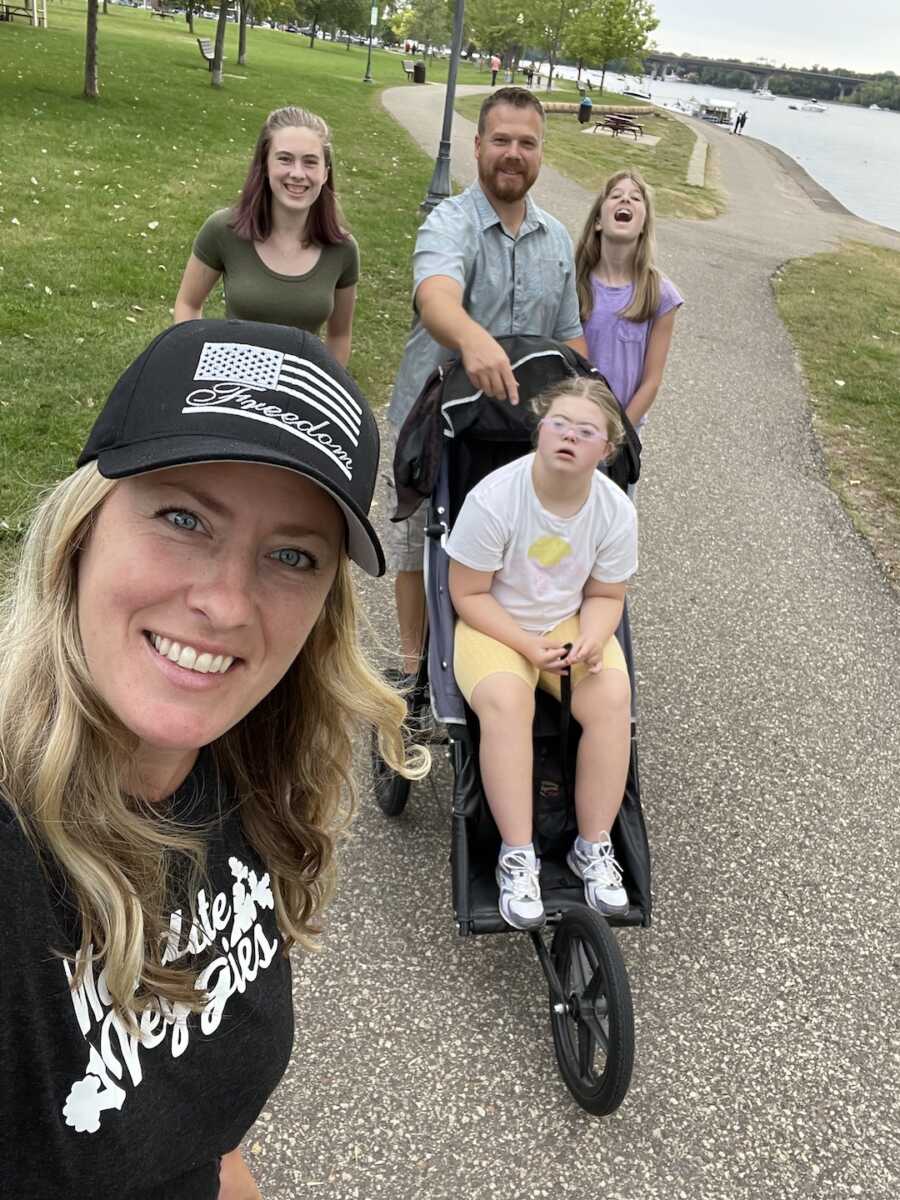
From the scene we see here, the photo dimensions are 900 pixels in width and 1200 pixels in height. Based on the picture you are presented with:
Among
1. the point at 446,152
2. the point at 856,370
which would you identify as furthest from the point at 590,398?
the point at 446,152

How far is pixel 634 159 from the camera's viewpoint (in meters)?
24.1

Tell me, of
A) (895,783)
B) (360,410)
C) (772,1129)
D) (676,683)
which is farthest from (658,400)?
(360,410)

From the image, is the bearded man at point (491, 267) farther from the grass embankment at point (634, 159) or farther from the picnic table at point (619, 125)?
the picnic table at point (619, 125)

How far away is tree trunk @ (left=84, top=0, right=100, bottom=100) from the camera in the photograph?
15453 mm

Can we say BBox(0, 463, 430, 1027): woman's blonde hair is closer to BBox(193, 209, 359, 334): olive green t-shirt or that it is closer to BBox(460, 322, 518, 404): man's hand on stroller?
BBox(460, 322, 518, 404): man's hand on stroller

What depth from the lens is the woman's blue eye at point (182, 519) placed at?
105 centimetres

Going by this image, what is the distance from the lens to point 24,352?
609cm

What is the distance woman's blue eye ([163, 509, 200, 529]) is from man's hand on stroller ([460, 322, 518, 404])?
5.76 ft

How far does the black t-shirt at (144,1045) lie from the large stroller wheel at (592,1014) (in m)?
1.13

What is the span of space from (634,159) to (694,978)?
2520 centimetres

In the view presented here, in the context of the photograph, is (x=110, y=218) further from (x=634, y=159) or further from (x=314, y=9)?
(x=314, y=9)

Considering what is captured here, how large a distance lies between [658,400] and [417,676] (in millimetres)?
5339

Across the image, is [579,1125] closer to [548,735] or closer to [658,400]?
[548,735]

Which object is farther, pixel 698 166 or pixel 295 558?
pixel 698 166
